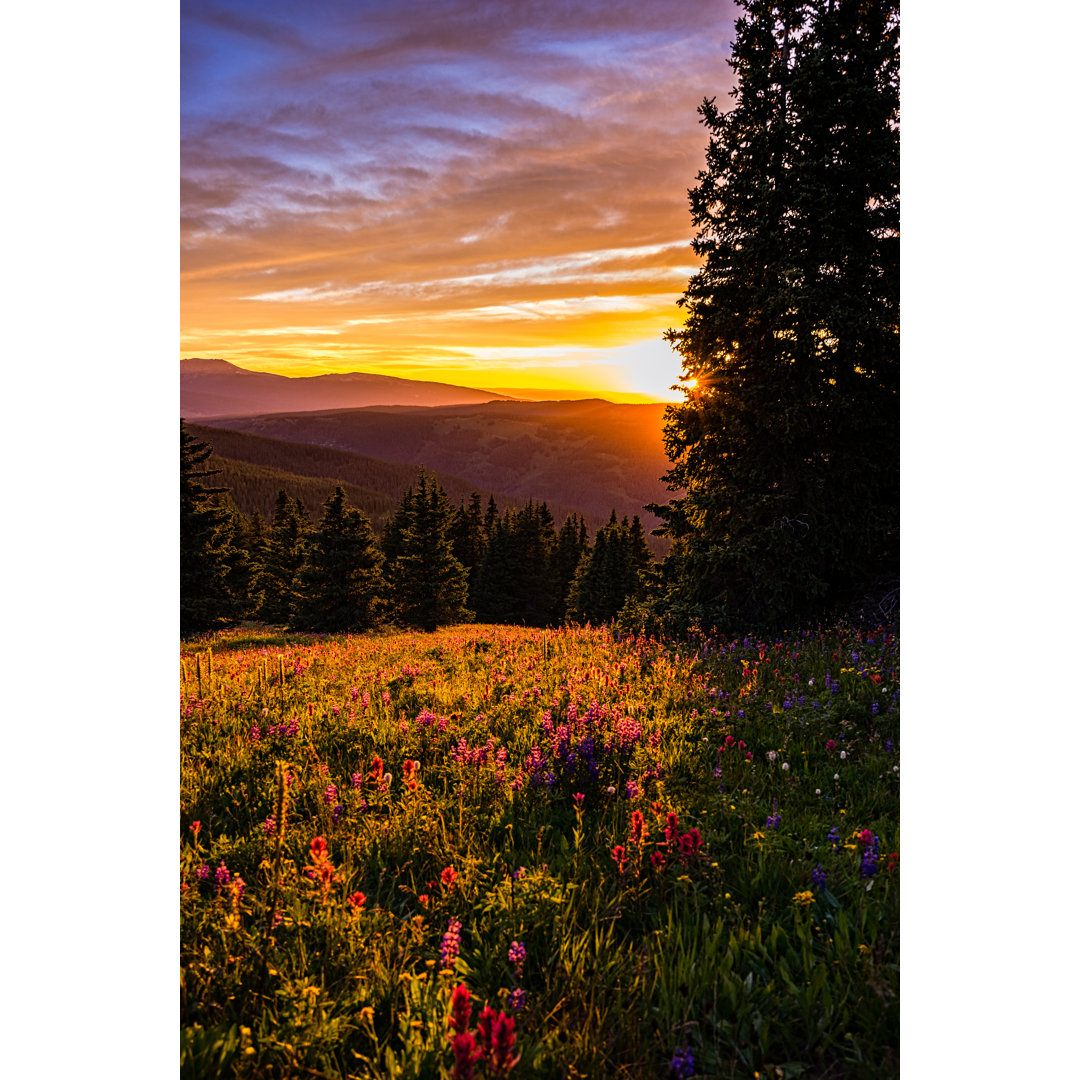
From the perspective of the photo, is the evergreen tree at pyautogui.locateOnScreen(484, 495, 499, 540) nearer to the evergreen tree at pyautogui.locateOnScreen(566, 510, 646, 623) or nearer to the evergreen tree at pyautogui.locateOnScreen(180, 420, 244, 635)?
the evergreen tree at pyautogui.locateOnScreen(566, 510, 646, 623)

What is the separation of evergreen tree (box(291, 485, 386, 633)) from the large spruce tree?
25.2 metres

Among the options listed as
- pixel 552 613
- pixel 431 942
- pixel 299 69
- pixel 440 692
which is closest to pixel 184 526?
pixel 440 692

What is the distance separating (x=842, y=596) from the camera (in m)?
8.86

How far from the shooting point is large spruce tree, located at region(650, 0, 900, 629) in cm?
719

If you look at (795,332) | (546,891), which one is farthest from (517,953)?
(795,332)

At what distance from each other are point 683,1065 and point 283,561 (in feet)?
136

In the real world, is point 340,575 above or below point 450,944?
below

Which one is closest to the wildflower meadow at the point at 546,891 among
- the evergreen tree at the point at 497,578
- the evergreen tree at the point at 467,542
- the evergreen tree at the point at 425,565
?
the evergreen tree at the point at 425,565

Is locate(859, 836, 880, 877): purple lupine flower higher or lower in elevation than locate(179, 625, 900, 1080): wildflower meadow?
higher

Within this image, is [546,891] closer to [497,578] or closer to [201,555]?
[201,555]

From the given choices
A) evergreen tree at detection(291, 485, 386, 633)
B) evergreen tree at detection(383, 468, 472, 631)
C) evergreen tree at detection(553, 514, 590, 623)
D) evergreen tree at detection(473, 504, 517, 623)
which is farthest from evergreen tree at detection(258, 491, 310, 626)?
evergreen tree at detection(553, 514, 590, 623)

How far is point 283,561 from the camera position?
1549 inches
